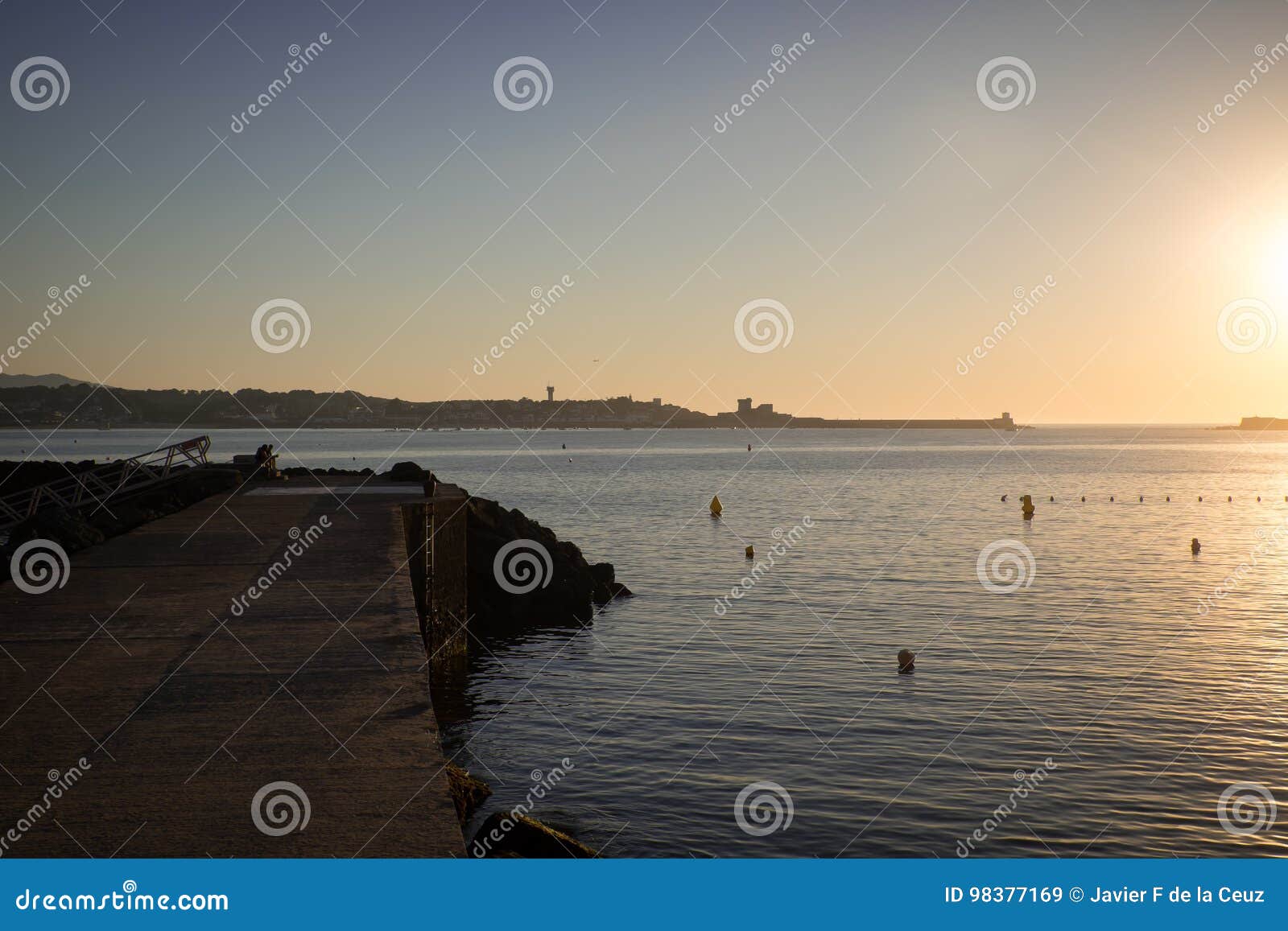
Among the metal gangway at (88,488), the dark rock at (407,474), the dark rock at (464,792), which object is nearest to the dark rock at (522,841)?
the dark rock at (464,792)

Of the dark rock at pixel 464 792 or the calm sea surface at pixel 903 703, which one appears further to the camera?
the calm sea surface at pixel 903 703

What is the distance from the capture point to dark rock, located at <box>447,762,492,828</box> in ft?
27.9

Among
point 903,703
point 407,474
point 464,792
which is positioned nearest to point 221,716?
point 464,792

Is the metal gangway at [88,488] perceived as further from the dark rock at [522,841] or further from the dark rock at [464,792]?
the dark rock at [522,841]

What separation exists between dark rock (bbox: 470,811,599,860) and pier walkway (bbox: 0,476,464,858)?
180 cm

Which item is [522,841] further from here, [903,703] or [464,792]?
[903,703]

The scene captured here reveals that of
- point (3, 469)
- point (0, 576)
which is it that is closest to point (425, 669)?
point (0, 576)

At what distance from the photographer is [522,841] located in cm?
974

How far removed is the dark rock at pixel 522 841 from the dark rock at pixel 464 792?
28cm

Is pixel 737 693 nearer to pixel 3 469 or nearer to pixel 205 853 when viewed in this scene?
pixel 205 853

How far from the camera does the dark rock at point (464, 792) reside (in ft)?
27.9

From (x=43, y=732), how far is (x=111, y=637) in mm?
3113

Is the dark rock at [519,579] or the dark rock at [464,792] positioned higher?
the dark rock at [519,579]

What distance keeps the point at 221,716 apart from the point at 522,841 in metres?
3.19
